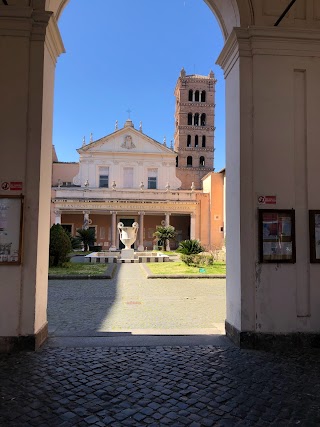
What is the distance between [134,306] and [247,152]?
15.3 ft

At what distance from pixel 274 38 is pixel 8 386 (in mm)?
5195

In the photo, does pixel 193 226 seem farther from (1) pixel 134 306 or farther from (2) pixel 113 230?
(1) pixel 134 306

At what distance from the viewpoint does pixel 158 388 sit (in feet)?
11.2

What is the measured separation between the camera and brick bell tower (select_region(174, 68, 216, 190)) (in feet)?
176

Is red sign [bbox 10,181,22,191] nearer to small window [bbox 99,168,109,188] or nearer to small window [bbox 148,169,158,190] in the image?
small window [bbox 99,168,109,188]

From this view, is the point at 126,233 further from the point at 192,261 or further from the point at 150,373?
the point at 150,373

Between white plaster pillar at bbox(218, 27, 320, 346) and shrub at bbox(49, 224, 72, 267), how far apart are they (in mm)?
12280

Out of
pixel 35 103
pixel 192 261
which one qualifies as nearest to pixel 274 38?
pixel 35 103

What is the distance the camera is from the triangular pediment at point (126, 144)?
39.8 metres

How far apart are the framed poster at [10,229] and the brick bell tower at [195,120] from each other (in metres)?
49.0

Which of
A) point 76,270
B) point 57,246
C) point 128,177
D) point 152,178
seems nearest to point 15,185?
point 76,270

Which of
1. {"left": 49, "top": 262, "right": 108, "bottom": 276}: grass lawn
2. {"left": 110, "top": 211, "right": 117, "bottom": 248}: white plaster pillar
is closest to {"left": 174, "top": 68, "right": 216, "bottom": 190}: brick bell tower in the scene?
{"left": 110, "top": 211, "right": 117, "bottom": 248}: white plaster pillar

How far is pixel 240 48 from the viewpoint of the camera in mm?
4914

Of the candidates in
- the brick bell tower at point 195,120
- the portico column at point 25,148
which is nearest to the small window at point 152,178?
the brick bell tower at point 195,120
